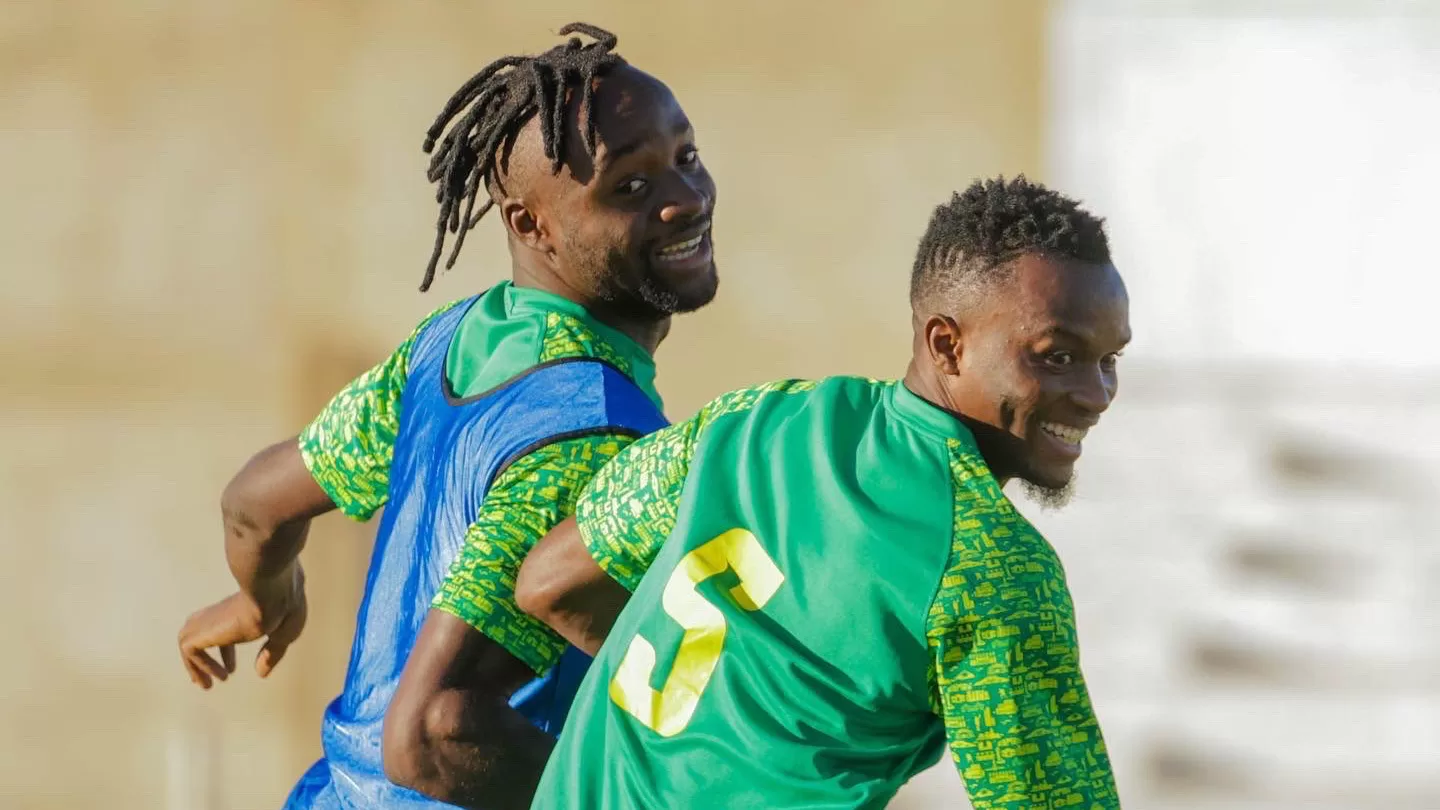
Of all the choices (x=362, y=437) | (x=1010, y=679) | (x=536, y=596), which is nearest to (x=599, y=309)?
(x=362, y=437)

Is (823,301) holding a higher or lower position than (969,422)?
higher

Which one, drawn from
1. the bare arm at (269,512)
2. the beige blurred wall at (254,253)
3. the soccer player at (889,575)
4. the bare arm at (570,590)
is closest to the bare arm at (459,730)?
the bare arm at (570,590)

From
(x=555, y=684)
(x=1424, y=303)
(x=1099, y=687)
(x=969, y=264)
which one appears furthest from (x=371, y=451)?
(x=1424, y=303)

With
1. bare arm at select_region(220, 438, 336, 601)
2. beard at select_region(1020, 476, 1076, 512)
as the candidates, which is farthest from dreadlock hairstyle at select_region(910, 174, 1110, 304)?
bare arm at select_region(220, 438, 336, 601)

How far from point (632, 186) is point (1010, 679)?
3.52ft

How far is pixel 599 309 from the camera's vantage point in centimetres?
264

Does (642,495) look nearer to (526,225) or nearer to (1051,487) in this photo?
(1051,487)

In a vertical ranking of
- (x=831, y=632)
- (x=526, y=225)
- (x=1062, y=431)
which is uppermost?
(x=526, y=225)

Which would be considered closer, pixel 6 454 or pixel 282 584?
pixel 282 584

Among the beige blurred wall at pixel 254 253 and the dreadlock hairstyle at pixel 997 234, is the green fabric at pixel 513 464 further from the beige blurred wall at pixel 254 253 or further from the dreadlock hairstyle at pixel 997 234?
the beige blurred wall at pixel 254 253

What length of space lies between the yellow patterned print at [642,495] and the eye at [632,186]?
0.53m

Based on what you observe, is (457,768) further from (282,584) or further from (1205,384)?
(1205,384)

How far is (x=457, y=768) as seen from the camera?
7.54ft

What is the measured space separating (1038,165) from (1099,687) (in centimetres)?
167
